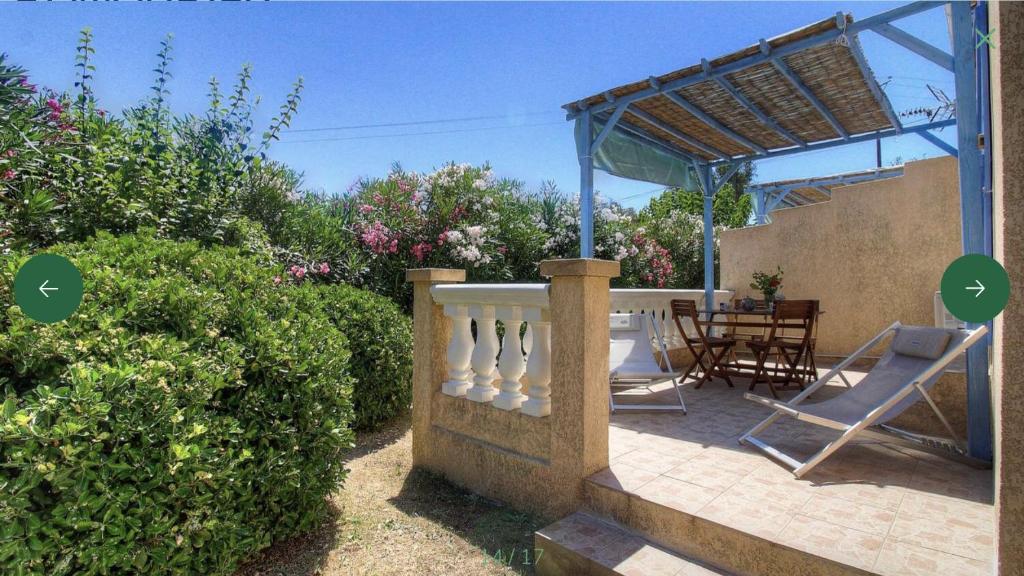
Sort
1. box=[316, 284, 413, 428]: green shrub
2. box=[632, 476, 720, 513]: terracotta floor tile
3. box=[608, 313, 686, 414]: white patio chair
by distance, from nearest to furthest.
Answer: box=[632, 476, 720, 513]: terracotta floor tile < box=[608, 313, 686, 414]: white patio chair < box=[316, 284, 413, 428]: green shrub

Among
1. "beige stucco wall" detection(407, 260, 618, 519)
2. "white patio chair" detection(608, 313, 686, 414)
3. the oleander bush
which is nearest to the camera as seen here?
"beige stucco wall" detection(407, 260, 618, 519)

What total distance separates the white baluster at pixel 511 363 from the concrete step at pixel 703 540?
0.74m

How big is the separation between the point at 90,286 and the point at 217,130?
3.30 meters

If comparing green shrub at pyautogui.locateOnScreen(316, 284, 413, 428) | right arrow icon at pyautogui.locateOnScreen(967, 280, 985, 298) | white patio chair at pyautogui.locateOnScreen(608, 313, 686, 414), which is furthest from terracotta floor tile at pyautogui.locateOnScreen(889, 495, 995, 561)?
green shrub at pyautogui.locateOnScreen(316, 284, 413, 428)

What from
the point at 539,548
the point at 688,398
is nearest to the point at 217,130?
the point at 539,548

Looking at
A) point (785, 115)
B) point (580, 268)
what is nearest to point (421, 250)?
point (785, 115)

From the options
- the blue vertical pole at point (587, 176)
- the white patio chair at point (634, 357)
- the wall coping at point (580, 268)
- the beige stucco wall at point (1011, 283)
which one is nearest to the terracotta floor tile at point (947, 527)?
the beige stucco wall at point (1011, 283)

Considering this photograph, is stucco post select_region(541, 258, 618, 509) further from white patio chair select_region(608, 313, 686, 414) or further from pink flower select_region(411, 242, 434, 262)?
pink flower select_region(411, 242, 434, 262)

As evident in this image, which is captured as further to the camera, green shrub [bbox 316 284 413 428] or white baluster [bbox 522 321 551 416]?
green shrub [bbox 316 284 413 428]

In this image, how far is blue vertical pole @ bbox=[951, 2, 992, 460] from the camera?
2967 millimetres

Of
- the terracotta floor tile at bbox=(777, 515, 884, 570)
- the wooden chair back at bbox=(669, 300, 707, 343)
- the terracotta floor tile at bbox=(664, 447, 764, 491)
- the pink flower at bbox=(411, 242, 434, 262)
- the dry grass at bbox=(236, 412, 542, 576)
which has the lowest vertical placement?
the dry grass at bbox=(236, 412, 542, 576)

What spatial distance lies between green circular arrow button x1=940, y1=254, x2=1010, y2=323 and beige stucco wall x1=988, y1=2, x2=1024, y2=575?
42mm

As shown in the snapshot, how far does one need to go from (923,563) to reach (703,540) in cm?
79

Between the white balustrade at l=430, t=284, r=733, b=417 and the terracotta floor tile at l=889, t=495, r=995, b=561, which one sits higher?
the white balustrade at l=430, t=284, r=733, b=417
